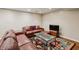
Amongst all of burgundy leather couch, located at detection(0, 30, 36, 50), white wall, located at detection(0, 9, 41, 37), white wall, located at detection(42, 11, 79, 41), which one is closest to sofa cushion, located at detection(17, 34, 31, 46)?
burgundy leather couch, located at detection(0, 30, 36, 50)

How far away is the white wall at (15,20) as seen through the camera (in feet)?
5.27

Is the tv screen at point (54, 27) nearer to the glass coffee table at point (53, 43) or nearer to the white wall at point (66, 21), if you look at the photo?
the white wall at point (66, 21)

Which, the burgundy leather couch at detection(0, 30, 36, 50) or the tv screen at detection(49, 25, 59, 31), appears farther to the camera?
the tv screen at detection(49, 25, 59, 31)

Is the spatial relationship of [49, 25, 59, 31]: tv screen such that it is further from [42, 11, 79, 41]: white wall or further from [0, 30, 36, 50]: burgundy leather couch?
[0, 30, 36, 50]: burgundy leather couch

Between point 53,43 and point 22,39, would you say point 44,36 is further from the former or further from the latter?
point 22,39

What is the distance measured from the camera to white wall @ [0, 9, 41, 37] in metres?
1.61

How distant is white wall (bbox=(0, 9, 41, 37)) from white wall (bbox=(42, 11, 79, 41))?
18cm

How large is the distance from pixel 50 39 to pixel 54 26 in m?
0.26

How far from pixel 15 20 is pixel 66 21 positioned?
0.92 metres

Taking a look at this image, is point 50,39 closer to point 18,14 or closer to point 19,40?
point 19,40

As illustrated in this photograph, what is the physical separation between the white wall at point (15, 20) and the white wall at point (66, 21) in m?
0.18

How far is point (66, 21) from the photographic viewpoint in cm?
164
